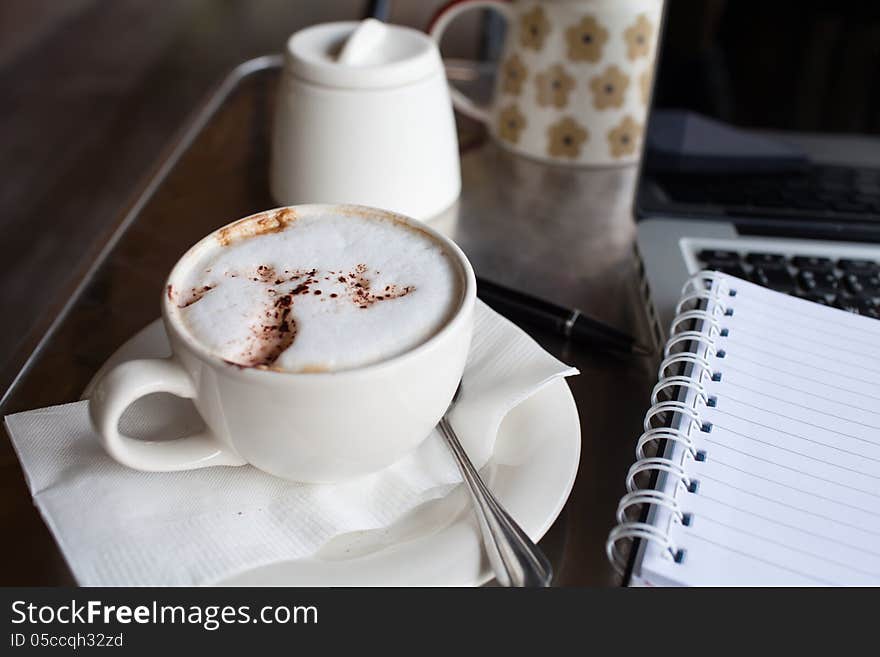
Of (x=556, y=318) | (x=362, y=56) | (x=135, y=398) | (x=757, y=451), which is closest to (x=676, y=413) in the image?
(x=757, y=451)

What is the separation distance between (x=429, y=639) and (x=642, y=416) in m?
0.21

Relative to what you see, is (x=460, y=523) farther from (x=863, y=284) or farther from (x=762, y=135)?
(x=762, y=135)

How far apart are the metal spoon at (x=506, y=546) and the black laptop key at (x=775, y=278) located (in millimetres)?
280

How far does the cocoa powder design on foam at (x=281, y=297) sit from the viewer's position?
38cm

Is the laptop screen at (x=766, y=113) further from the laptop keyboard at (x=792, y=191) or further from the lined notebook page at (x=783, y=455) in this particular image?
the lined notebook page at (x=783, y=455)

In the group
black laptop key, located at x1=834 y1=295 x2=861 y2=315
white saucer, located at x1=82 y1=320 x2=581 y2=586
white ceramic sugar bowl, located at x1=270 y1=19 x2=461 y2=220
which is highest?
white ceramic sugar bowl, located at x1=270 y1=19 x2=461 y2=220

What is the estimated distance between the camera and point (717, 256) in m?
0.61

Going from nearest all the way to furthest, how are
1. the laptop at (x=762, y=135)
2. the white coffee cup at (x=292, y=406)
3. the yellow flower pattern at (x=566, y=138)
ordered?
the white coffee cup at (x=292, y=406) < the laptop at (x=762, y=135) < the yellow flower pattern at (x=566, y=138)

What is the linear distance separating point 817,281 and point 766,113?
0.20 meters

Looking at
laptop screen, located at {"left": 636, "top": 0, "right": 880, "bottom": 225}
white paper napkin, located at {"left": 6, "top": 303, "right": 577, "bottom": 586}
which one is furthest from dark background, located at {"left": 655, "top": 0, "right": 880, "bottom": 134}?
white paper napkin, located at {"left": 6, "top": 303, "right": 577, "bottom": 586}

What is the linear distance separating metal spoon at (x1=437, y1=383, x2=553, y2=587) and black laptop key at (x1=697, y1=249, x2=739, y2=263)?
286 mm

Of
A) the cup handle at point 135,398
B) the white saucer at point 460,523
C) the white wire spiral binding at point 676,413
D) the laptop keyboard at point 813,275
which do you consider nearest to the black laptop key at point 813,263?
the laptop keyboard at point 813,275

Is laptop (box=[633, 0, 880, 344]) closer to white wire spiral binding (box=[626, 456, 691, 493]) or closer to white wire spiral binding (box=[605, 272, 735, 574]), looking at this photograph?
white wire spiral binding (box=[605, 272, 735, 574])

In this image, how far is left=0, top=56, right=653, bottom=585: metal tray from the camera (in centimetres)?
45
